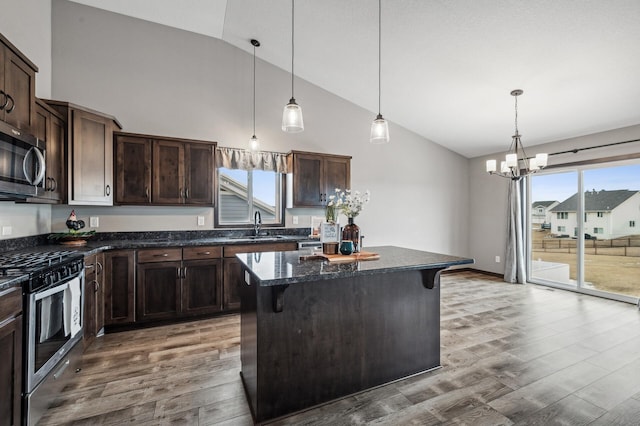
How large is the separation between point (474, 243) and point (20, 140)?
696cm

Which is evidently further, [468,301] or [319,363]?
[468,301]

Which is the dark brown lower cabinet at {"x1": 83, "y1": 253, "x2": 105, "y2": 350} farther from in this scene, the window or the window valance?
Result: the window valance

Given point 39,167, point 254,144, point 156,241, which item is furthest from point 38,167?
point 254,144

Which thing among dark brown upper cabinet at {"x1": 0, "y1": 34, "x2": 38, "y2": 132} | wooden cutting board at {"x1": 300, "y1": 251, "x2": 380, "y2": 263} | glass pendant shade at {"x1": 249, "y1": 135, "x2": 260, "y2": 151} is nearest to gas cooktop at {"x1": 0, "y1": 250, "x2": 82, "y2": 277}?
dark brown upper cabinet at {"x1": 0, "y1": 34, "x2": 38, "y2": 132}

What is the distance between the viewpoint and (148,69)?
3799 millimetres

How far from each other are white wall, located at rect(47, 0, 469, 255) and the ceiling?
23 centimetres

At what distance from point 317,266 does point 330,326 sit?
→ 438 mm

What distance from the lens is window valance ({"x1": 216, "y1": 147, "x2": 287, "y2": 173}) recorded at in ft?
13.4

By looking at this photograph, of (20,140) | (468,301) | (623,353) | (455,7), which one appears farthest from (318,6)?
(623,353)

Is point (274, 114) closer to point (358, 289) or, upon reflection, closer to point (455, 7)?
point (455, 7)

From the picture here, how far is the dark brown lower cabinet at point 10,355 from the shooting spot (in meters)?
1.43

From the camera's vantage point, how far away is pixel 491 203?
230 inches

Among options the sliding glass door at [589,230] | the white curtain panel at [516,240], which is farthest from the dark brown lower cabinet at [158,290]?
the sliding glass door at [589,230]

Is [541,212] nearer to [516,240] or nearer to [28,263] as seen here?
[516,240]
